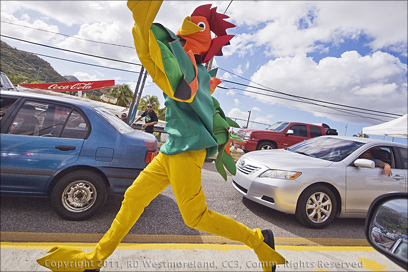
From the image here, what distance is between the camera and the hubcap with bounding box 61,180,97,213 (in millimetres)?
2791

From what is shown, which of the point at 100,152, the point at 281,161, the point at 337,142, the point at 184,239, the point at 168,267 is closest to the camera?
the point at 168,267

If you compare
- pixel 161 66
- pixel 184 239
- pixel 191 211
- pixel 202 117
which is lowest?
pixel 184 239

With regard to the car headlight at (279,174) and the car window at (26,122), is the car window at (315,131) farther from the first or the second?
the car window at (26,122)

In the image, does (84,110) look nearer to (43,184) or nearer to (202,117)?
(43,184)

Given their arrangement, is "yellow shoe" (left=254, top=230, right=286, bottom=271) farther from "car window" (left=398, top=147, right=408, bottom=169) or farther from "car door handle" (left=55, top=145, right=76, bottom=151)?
"car window" (left=398, top=147, right=408, bottom=169)

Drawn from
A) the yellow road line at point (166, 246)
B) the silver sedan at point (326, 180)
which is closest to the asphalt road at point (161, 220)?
the silver sedan at point (326, 180)

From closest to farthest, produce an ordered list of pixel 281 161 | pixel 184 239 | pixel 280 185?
pixel 184 239
pixel 280 185
pixel 281 161

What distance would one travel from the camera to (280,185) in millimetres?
3400

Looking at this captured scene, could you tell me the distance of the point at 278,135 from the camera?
1002cm

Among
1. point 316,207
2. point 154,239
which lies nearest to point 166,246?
point 154,239

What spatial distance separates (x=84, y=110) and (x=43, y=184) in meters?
0.95

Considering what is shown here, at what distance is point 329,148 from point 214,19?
10.7 feet

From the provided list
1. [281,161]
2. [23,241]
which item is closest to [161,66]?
[23,241]

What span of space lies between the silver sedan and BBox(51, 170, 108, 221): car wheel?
2086 millimetres
